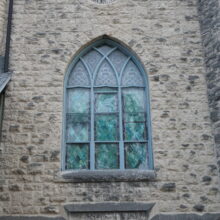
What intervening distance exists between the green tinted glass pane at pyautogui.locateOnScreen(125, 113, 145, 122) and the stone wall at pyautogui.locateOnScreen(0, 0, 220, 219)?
0.32 metres

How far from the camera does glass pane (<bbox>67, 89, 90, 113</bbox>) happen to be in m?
7.70

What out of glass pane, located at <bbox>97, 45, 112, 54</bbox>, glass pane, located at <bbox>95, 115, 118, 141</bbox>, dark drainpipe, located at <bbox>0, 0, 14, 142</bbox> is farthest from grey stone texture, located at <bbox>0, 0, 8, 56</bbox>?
glass pane, located at <bbox>95, 115, 118, 141</bbox>

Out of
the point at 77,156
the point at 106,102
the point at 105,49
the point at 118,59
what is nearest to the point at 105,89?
the point at 106,102

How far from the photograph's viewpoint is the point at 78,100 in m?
7.79

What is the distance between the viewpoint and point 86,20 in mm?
8258

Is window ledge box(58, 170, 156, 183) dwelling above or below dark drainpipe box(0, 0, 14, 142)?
below

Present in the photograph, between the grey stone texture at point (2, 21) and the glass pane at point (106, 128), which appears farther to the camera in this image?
the grey stone texture at point (2, 21)

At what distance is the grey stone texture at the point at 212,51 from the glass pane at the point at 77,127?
266 centimetres

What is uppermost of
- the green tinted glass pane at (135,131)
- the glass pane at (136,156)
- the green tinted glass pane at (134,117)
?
the green tinted glass pane at (134,117)

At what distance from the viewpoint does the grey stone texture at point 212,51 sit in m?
7.29

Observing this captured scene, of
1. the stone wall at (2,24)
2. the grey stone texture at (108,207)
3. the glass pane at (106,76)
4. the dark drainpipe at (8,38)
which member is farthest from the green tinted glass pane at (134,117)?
the stone wall at (2,24)

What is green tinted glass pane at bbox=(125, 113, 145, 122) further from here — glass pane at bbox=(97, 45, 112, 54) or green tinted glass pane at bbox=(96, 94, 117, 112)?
glass pane at bbox=(97, 45, 112, 54)

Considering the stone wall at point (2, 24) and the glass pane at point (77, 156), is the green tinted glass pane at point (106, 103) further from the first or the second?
the stone wall at point (2, 24)

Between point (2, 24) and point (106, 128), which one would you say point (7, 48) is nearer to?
point (2, 24)
